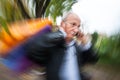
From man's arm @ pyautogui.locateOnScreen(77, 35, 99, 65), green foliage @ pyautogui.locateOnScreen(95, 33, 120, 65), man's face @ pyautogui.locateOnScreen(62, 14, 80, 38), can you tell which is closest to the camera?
man's face @ pyautogui.locateOnScreen(62, 14, 80, 38)

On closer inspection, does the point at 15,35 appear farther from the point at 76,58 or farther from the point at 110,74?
the point at 110,74

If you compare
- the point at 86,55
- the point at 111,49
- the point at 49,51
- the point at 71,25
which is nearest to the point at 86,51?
the point at 86,55

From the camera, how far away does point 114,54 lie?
5.65m

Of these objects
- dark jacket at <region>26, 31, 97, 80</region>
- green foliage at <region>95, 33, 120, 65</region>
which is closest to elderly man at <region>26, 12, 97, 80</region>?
dark jacket at <region>26, 31, 97, 80</region>

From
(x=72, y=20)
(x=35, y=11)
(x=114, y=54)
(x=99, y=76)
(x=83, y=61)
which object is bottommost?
(x=83, y=61)

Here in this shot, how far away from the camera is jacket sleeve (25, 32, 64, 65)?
4.63ft

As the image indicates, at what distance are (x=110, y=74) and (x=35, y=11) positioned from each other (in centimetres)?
163

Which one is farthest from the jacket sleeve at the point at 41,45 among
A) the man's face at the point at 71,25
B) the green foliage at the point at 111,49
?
the green foliage at the point at 111,49

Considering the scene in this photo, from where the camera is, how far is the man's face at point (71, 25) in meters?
1.59

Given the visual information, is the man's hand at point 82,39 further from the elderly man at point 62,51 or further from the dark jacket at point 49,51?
the dark jacket at point 49,51

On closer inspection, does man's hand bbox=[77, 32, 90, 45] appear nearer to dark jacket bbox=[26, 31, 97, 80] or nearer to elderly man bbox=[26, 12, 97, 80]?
elderly man bbox=[26, 12, 97, 80]

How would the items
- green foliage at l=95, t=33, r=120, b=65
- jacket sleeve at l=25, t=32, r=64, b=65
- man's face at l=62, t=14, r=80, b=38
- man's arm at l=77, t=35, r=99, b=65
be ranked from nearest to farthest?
jacket sleeve at l=25, t=32, r=64, b=65
man's face at l=62, t=14, r=80, b=38
man's arm at l=77, t=35, r=99, b=65
green foliage at l=95, t=33, r=120, b=65

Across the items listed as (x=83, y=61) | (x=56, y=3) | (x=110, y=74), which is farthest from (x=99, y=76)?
(x=83, y=61)

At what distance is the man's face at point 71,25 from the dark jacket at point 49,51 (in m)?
0.08
